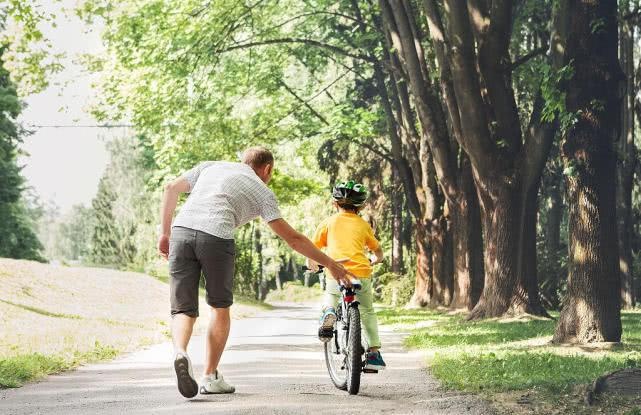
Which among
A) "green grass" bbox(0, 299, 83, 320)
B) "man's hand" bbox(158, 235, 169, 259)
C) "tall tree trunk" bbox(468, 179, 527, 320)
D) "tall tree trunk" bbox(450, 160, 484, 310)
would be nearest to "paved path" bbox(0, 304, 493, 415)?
"man's hand" bbox(158, 235, 169, 259)

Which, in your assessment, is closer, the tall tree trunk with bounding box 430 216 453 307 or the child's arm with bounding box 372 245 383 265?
the child's arm with bounding box 372 245 383 265

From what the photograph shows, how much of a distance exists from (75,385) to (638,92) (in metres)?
23.5

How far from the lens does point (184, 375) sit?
772cm

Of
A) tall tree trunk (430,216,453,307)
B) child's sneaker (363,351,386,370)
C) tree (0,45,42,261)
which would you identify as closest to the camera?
child's sneaker (363,351,386,370)

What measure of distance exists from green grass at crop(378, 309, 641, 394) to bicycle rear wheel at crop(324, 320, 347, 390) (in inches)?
39.0

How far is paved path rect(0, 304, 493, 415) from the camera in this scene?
25.8ft

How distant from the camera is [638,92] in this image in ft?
99.0

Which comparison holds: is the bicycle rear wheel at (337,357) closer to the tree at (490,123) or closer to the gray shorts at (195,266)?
the gray shorts at (195,266)

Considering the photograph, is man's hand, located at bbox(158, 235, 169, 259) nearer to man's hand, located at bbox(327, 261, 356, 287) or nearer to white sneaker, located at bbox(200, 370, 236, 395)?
white sneaker, located at bbox(200, 370, 236, 395)

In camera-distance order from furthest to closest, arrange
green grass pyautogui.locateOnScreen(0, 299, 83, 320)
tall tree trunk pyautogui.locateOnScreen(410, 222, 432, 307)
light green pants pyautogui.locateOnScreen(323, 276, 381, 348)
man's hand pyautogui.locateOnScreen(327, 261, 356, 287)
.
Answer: tall tree trunk pyautogui.locateOnScreen(410, 222, 432, 307) < green grass pyautogui.locateOnScreen(0, 299, 83, 320) < light green pants pyautogui.locateOnScreen(323, 276, 381, 348) < man's hand pyautogui.locateOnScreen(327, 261, 356, 287)

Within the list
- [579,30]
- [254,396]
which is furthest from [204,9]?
[254,396]

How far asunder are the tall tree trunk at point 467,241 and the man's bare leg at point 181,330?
17.0 metres

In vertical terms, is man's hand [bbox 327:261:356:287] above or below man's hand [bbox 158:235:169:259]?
below

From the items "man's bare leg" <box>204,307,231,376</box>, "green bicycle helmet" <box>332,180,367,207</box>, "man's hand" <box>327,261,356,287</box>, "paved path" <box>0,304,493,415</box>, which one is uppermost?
"green bicycle helmet" <box>332,180,367,207</box>
